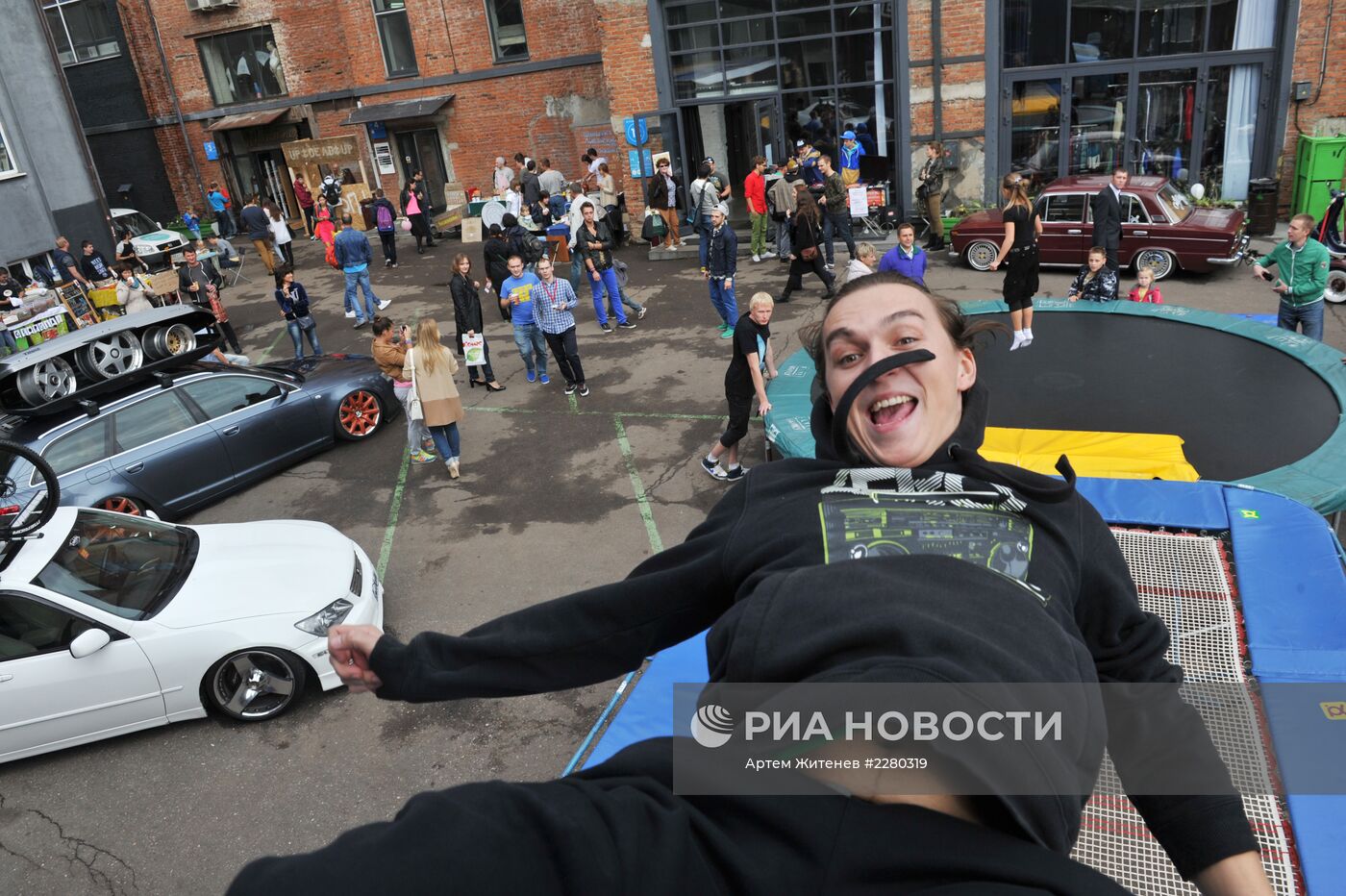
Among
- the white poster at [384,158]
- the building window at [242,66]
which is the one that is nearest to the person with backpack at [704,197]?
the white poster at [384,158]

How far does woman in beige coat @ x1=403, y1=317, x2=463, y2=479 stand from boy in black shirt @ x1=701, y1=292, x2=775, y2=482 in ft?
9.04

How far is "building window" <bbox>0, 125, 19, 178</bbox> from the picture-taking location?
17.7 metres

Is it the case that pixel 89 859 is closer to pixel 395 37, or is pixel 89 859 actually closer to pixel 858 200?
pixel 858 200

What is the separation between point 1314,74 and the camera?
1505 cm

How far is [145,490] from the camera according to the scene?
880 centimetres

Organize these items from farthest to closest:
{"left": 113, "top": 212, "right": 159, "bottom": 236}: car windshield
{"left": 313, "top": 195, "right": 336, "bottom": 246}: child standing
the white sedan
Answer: {"left": 113, "top": 212, "right": 159, "bottom": 236}: car windshield
{"left": 313, "top": 195, "right": 336, "bottom": 246}: child standing
the white sedan

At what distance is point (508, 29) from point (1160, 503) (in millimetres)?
21544

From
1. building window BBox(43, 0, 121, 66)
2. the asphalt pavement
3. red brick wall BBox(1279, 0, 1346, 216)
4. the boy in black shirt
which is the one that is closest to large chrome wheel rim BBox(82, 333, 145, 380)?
the asphalt pavement

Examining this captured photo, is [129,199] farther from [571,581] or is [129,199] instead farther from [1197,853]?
[1197,853]

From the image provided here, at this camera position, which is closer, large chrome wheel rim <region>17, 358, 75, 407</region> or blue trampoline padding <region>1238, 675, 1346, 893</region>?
blue trampoline padding <region>1238, 675, 1346, 893</region>

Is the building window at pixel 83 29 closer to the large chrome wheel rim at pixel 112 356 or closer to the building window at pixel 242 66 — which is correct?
the building window at pixel 242 66

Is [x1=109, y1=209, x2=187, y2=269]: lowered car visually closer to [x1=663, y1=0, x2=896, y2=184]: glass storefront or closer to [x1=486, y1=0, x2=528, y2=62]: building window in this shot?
[x1=486, y1=0, x2=528, y2=62]: building window

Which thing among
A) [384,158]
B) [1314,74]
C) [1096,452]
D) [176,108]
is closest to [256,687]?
[1096,452]

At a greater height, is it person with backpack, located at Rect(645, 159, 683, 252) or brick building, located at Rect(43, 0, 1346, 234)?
brick building, located at Rect(43, 0, 1346, 234)
